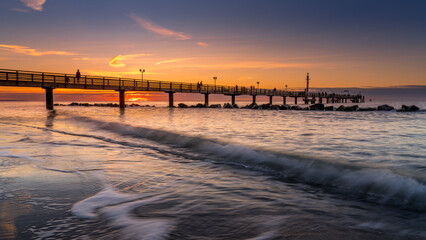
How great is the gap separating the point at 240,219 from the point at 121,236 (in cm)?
129

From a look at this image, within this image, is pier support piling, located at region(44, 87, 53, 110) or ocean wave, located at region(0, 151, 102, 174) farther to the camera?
pier support piling, located at region(44, 87, 53, 110)

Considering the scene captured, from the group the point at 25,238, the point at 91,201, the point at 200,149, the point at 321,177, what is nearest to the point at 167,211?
the point at 91,201

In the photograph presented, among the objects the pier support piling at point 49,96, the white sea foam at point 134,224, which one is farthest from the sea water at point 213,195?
the pier support piling at point 49,96

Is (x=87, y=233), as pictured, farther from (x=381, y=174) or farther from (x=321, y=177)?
(x=381, y=174)

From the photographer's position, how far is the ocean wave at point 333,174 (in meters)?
4.69

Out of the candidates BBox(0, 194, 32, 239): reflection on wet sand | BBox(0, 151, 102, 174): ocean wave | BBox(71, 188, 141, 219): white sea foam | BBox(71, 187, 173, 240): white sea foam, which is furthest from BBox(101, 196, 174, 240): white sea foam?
BBox(0, 151, 102, 174): ocean wave


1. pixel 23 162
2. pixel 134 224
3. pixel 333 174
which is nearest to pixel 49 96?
pixel 23 162

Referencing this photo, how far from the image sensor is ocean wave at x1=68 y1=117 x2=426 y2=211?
4.69 meters

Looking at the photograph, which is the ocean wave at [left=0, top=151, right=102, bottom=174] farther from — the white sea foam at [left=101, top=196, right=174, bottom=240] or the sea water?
the white sea foam at [left=101, top=196, right=174, bottom=240]

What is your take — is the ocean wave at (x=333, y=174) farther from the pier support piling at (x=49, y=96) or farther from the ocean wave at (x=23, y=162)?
the pier support piling at (x=49, y=96)

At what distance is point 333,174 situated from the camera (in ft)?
20.1

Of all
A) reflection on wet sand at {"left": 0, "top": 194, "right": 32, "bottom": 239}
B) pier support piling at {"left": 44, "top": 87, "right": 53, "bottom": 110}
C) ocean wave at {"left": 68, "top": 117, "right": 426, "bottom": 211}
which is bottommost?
ocean wave at {"left": 68, "top": 117, "right": 426, "bottom": 211}

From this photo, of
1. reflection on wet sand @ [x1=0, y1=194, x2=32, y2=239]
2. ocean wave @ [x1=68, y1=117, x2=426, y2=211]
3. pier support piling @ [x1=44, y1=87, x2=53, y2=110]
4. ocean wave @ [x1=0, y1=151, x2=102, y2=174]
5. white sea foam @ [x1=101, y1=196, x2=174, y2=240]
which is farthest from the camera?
pier support piling @ [x1=44, y1=87, x2=53, y2=110]

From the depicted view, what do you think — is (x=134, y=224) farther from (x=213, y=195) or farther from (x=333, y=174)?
(x=333, y=174)
